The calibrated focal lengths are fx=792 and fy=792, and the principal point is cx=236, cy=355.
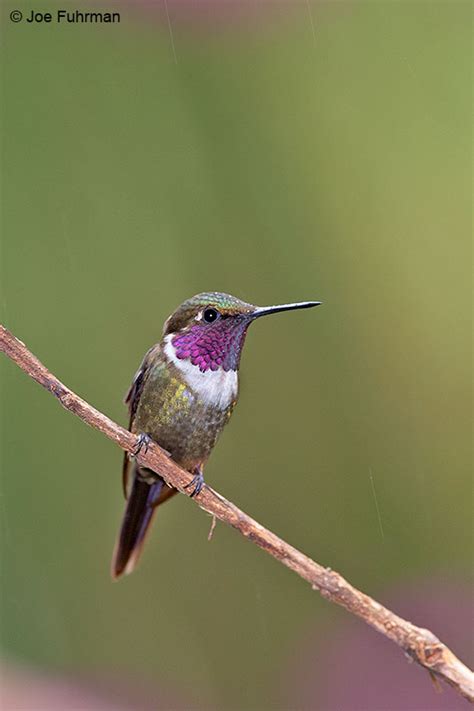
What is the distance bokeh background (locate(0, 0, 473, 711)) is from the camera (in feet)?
7.83

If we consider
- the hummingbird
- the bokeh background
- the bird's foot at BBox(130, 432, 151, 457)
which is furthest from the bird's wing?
the bokeh background

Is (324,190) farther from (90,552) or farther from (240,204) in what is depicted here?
(90,552)

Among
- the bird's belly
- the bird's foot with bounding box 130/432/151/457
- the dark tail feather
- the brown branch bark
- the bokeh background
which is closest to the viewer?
the brown branch bark

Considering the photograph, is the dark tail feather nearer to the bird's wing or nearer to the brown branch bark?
the bird's wing

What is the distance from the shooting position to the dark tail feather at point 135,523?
1.64 meters

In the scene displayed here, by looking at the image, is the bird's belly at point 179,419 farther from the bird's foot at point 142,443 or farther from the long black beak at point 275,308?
the long black beak at point 275,308

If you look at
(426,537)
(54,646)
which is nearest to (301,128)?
(426,537)

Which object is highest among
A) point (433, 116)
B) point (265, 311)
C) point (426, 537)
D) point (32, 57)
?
point (32, 57)

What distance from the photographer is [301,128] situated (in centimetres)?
250

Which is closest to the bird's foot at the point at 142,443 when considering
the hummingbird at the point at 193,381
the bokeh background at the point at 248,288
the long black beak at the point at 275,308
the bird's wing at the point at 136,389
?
the hummingbird at the point at 193,381

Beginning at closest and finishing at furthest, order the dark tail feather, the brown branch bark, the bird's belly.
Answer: the brown branch bark < the bird's belly < the dark tail feather

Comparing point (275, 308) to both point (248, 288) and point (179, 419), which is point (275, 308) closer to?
point (179, 419)

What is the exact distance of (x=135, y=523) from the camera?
65.5 inches

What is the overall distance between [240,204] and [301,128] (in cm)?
31
